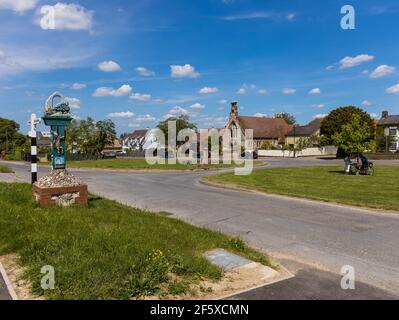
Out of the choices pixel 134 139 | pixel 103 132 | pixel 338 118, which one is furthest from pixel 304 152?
pixel 134 139

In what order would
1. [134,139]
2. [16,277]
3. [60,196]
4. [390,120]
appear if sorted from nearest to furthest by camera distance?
[16,277], [60,196], [390,120], [134,139]

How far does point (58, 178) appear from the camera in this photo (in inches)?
407

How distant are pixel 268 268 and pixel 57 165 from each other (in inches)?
282

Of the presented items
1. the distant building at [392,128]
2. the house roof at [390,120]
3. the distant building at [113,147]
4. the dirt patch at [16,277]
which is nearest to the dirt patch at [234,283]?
the dirt patch at [16,277]

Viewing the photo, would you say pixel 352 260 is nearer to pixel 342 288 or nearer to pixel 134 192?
pixel 342 288

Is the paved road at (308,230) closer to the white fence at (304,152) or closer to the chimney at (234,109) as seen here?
the white fence at (304,152)

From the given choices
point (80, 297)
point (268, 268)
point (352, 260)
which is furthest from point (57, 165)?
point (352, 260)

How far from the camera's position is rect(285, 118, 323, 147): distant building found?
77119mm

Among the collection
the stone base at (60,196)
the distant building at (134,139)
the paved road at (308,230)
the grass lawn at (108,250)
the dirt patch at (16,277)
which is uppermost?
the distant building at (134,139)

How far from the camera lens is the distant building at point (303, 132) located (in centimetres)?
7712

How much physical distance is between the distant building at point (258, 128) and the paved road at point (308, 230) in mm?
63837

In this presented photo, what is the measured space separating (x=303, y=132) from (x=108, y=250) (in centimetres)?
7723

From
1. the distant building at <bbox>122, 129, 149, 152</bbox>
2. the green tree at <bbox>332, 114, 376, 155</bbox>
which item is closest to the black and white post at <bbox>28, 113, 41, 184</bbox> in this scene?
the green tree at <bbox>332, 114, 376, 155</bbox>

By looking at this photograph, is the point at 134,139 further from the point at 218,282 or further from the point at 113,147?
the point at 218,282
